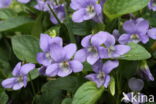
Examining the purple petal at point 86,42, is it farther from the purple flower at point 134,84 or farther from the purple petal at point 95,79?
the purple flower at point 134,84

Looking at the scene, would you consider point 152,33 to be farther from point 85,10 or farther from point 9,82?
point 9,82

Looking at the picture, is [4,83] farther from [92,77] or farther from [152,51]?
[152,51]

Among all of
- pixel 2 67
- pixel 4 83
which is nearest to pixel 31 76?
pixel 4 83

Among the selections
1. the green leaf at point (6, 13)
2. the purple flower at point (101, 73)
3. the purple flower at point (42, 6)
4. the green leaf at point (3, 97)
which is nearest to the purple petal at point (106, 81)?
the purple flower at point (101, 73)

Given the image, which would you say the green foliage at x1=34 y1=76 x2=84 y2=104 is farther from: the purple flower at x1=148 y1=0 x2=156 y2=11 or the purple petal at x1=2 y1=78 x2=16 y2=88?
the purple flower at x1=148 y1=0 x2=156 y2=11

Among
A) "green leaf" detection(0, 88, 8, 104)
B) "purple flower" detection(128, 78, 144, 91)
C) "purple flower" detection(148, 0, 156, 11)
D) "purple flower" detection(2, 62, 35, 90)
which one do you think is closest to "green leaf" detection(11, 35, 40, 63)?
"purple flower" detection(2, 62, 35, 90)

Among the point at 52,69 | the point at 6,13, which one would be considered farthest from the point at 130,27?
the point at 6,13
